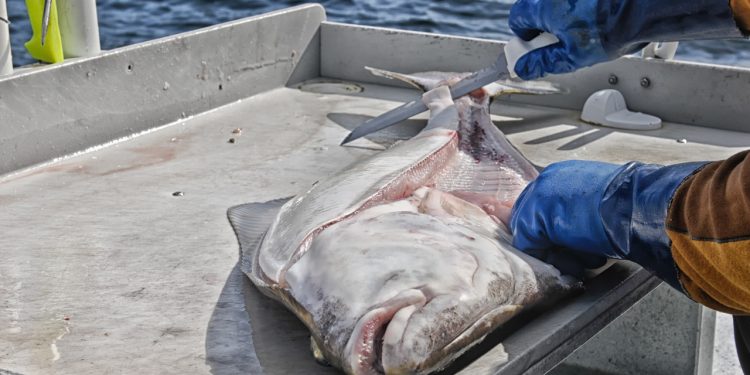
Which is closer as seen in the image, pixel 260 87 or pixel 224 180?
Answer: pixel 224 180

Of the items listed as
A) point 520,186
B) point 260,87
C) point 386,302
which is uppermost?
point 386,302

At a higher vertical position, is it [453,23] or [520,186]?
[520,186]

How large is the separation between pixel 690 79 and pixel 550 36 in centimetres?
148

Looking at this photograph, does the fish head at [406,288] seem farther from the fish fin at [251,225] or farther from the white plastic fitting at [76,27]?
the white plastic fitting at [76,27]

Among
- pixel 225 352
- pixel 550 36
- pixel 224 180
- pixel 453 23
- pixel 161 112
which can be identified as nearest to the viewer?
pixel 225 352

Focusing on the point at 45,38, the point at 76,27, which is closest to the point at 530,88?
the point at 76,27

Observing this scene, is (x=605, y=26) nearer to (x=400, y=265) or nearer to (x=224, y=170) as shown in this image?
(x=400, y=265)

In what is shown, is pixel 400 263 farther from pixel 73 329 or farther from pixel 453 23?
pixel 453 23

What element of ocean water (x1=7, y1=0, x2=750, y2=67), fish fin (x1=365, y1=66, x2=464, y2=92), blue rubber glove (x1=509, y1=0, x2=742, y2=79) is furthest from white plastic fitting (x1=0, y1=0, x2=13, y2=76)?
ocean water (x1=7, y1=0, x2=750, y2=67)

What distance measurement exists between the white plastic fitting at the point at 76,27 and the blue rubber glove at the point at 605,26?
175cm

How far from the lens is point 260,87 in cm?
482

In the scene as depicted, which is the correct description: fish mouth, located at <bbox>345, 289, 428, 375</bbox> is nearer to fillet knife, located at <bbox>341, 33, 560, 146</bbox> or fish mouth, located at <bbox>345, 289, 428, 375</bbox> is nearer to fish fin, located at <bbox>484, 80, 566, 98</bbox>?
fillet knife, located at <bbox>341, 33, 560, 146</bbox>

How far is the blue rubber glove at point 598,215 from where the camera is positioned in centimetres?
221

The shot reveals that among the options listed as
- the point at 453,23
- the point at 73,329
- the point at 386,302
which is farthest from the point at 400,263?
the point at 453,23
